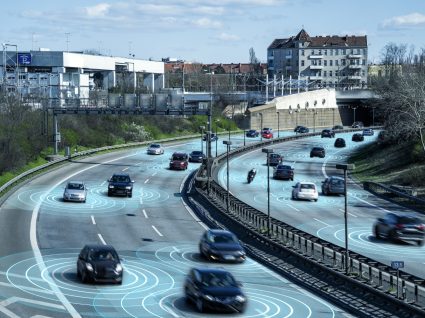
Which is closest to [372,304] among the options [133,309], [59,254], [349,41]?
[133,309]

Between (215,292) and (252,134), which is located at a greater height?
(252,134)

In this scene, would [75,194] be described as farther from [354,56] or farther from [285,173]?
[354,56]

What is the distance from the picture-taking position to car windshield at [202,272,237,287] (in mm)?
24656

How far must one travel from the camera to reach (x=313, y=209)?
49781mm

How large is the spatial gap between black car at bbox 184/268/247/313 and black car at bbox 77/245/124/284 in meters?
3.61

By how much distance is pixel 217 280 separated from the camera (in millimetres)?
24797

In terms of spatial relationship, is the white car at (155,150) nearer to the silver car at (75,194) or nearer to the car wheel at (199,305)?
the silver car at (75,194)

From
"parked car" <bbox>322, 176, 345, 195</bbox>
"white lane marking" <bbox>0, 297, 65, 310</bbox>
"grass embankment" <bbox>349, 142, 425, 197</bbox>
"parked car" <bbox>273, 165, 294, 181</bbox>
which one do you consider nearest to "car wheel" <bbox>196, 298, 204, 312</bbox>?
"white lane marking" <bbox>0, 297, 65, 310</bbox>

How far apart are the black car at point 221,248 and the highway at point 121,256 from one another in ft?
1.25

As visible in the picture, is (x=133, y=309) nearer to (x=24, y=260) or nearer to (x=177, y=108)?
(x=24, y=260)

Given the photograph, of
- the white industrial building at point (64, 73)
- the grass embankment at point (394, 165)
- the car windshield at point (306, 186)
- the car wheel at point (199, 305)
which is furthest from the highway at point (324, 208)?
the white industrial building at point (64, 73)

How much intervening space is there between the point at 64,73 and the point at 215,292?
310ft

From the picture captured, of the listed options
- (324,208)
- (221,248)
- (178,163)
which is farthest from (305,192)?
(221,248)

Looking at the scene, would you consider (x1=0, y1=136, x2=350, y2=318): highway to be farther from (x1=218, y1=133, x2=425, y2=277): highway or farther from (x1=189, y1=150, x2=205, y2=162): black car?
(x1=189, y1=150, x2=205, y2=162): black car
